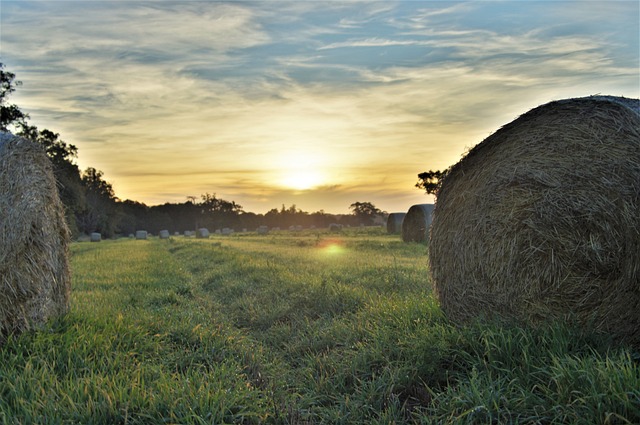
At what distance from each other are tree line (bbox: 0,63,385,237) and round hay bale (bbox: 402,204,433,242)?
2461 centimetres

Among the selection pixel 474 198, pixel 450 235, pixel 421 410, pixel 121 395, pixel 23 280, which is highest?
pixel 474 198

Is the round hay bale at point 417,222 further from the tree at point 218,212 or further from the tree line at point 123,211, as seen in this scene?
the tree at point 218,212

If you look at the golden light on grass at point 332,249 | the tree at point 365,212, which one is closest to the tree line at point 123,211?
the tree at point 365,212

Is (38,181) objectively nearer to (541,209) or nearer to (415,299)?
(415,299)

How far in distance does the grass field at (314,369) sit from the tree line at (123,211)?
104 ft

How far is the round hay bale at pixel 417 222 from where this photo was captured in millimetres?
21344

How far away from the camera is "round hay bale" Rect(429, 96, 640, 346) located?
4637 millimetres

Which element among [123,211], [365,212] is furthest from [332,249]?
[123,211]

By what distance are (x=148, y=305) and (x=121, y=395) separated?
4.66 m

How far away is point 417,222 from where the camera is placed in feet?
71.3

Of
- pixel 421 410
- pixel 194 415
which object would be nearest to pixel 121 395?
pixel 194 415

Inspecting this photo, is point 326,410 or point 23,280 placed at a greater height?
point 23,280

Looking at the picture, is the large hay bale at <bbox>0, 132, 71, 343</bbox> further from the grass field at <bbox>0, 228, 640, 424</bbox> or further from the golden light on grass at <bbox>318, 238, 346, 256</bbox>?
the golden light on grass at <bbox>318, 238, 346, 256</bbox>

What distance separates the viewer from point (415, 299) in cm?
695
